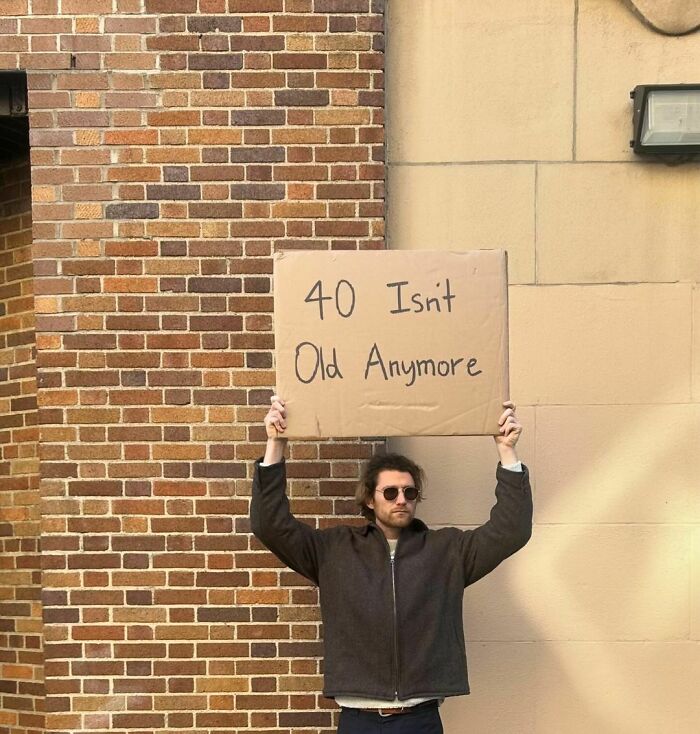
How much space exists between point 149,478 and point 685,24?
2.77 meters

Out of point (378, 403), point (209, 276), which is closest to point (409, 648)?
point (378, 403)

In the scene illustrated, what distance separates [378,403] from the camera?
2574 mm

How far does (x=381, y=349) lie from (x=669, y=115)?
1636mm

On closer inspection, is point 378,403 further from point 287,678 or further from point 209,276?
point 287,678

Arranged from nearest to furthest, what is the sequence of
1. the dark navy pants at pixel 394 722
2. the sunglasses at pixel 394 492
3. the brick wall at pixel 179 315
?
the dark navy pants at pixel 394 722 → the sunglasses at pixel 394 492 → the brick wall at pixel 179 315

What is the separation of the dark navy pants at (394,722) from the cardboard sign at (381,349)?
0.85 metres

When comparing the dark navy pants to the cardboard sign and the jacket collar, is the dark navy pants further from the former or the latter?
the cardboard sign

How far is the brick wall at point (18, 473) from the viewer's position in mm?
3744

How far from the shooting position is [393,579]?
2.59 m

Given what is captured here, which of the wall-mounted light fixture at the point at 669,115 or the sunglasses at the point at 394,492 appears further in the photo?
the wall-mounted light fixture at the point at 669,115

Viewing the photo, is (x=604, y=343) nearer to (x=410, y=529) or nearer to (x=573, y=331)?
(x=573, y=331)

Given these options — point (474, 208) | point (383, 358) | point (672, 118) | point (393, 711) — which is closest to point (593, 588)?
point (393, 711)

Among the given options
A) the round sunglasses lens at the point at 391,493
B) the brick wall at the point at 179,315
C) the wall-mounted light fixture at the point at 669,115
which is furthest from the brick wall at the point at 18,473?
the wall-mounted light fixture at the point at 669,115

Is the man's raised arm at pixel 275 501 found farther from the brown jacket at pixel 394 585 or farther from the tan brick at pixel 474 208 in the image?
the tan brick at pixel 474 208
